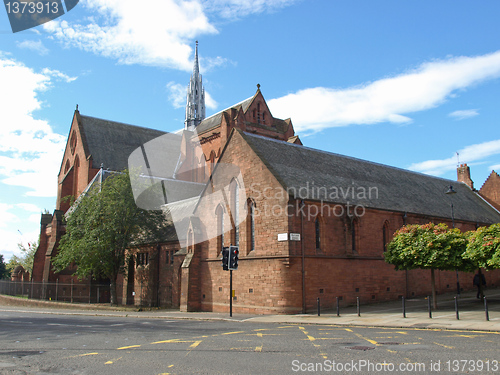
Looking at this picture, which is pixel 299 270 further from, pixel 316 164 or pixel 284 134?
pixel 284 134

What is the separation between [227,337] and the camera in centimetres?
1394

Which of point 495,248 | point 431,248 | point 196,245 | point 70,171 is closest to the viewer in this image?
point 495,248

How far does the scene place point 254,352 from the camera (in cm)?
1073

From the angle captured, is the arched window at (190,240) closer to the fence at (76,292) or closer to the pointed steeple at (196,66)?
the fence at (76,292)

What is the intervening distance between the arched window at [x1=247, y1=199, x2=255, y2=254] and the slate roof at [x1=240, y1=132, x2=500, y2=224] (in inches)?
104

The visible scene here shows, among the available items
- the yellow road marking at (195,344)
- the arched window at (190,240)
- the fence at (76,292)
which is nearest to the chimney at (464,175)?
the arched window at (190,240)

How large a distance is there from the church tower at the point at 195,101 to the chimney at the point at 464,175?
56.7 meters

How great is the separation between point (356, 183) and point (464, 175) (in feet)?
73.3

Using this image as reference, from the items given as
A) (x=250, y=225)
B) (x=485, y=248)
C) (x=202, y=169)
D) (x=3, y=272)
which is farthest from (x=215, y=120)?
(x=3, y=272)

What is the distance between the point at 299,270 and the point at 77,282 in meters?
26.7

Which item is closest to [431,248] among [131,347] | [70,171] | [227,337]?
[227,337]

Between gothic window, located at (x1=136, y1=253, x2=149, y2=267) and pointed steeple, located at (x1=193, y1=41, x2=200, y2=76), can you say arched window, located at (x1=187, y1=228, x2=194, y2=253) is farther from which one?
pointed steeple, located at (x1=193, y1=41, x2=200, y2=76)

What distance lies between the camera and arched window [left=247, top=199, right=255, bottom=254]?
25859 mm

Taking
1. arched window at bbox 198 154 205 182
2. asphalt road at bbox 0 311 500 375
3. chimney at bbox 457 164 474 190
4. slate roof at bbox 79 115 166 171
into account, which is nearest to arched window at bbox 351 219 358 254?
asphalt road at bbox 0 311 500 375
